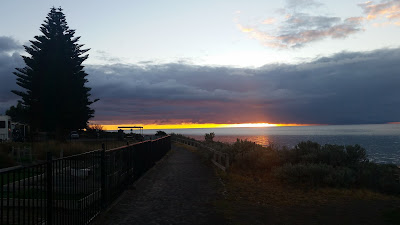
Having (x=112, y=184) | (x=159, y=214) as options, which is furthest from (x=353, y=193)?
(x=112, y=184)

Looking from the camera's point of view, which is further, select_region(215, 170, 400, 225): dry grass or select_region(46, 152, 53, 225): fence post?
select_region(215, 170, 400, 225): dry grass

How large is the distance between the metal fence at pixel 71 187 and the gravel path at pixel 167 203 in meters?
0.45

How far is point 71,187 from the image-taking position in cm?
796

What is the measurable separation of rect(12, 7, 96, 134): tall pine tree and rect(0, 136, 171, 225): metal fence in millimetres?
32390

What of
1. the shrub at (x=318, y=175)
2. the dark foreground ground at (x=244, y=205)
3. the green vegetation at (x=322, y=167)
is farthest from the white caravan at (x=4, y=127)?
the shrub at (x=318, y=175)

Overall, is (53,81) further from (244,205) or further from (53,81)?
(244,205)

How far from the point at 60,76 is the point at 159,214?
3773 cm

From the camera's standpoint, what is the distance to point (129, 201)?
9750mm

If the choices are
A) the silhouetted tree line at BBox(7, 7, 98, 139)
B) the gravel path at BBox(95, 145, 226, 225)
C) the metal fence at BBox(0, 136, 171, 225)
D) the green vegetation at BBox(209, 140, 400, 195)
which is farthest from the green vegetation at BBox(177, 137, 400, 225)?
the silhouetted tree line at BBox(7, 7, 98, 139)

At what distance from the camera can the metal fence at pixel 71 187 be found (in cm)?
540

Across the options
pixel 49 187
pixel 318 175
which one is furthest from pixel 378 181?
pixel 49 187

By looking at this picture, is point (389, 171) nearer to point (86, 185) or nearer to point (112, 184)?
point (112, 184)

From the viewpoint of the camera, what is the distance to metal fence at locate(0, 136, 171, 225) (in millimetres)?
5398

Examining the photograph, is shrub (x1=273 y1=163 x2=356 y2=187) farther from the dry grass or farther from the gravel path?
the gravel path
